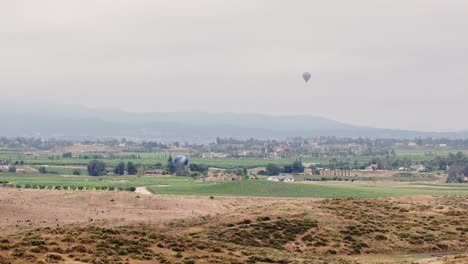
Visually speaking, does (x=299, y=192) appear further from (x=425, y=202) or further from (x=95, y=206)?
(x=95, y=206)

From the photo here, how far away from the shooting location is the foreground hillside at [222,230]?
48.5 meters

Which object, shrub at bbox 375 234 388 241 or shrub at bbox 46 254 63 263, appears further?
shrub at bbox 375 234 388 241

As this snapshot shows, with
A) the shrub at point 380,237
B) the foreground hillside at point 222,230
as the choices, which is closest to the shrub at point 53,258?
the foreground hillside at point 222,230

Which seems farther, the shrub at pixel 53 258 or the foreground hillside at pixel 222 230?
the foreground hillside at pixel 222 230

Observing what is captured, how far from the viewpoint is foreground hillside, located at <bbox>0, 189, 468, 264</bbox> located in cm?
4850

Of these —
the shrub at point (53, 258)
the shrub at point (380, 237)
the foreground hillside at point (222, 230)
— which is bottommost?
the shrub at point (380, 237)

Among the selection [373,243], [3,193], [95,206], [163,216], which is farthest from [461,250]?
[3,193]

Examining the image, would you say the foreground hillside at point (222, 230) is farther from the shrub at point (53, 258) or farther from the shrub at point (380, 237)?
the shrub at point (380, 237)

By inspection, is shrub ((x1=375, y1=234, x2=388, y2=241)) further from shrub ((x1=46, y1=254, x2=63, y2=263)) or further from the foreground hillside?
shrub ((x1=46, y1=254, x2=63, y2=263))

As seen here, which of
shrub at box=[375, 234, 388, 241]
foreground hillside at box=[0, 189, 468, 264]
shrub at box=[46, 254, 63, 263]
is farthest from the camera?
shrub at box=[375, 234, 388, 241]

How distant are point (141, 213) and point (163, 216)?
3.66m

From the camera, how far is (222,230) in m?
69.5

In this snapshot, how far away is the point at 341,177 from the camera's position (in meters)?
198

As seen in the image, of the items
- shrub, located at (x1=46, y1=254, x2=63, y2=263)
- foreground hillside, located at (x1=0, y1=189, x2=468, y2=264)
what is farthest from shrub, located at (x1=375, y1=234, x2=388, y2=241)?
shrub, located at (x1=46, y1=254, x2=63, y2=263)
